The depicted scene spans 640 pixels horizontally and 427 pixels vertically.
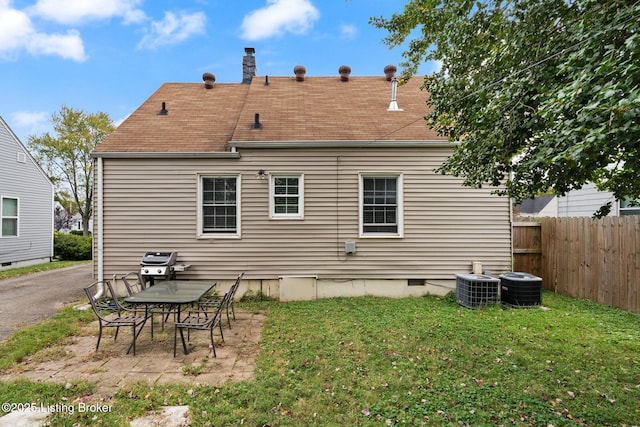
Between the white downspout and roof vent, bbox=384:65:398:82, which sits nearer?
the white downspout

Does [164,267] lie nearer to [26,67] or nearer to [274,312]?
[274,312]

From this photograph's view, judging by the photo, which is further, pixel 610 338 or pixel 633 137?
pixel 610 338

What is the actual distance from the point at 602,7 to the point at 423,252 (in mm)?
5305

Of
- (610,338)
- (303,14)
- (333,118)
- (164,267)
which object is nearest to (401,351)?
(610,338)

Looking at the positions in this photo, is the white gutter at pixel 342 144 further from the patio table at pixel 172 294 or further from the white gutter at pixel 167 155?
the patio table at pixel 172 294

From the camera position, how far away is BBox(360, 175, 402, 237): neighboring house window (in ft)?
23.7

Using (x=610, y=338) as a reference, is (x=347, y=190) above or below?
above

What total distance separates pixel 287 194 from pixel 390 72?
6.27 meters

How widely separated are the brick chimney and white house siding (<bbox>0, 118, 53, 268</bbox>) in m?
9.25

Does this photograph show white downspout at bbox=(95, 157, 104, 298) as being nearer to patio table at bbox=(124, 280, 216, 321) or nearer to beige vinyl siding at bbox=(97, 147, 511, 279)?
beige vinyl siding at bbox=(97, 147, 511, 279)

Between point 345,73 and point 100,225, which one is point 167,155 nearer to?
point 100,225

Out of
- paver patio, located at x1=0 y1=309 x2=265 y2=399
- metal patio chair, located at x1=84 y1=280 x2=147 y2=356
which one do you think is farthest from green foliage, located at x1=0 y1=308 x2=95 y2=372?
metal patio chair, located at x1=84 y1=280 x2=147 y2=356

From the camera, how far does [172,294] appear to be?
454 cm

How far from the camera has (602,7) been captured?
2.55 meters
